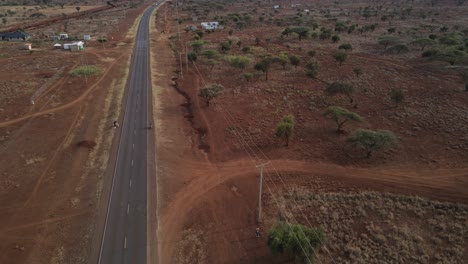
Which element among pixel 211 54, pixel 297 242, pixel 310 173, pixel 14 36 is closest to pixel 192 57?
pixel 211 54

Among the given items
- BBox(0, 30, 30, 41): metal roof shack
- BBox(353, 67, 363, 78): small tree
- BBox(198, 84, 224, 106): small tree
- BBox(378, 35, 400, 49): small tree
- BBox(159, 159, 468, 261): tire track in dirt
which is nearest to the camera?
BBox(159, 159, 468, 261): tire track in dirt

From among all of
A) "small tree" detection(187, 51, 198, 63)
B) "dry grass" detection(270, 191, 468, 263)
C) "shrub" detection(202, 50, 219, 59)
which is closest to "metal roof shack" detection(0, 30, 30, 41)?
"small tree" detection(187, 51, 198, 63)

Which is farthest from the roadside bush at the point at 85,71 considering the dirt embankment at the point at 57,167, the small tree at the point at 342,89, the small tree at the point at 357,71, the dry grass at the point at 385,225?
the dry grass at the point at 385,225

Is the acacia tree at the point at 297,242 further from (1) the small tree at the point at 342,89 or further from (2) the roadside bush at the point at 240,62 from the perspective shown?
(2) the roadside bush at the point at 240,62

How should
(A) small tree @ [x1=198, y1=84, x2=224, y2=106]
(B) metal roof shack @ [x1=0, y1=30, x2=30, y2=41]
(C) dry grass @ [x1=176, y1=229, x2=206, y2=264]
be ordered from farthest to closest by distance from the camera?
(B) metal roof shack @ [x1=0, y1=30, x2=30, y2=41], (A) small tree @ [x1=198, y1=84, x2=224, y2=106], (C) dry grass @ [x1=176, y1=229, x2=206, y2=264]

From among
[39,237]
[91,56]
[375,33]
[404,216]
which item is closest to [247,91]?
[404,216]

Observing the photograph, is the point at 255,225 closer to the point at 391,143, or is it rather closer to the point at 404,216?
the point at 404,216

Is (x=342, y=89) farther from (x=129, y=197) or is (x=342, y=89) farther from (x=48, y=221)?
(x=48, y=221)

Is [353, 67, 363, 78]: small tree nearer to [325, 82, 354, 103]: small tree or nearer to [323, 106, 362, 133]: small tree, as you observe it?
[325, 82, 354, 103]: small tree
